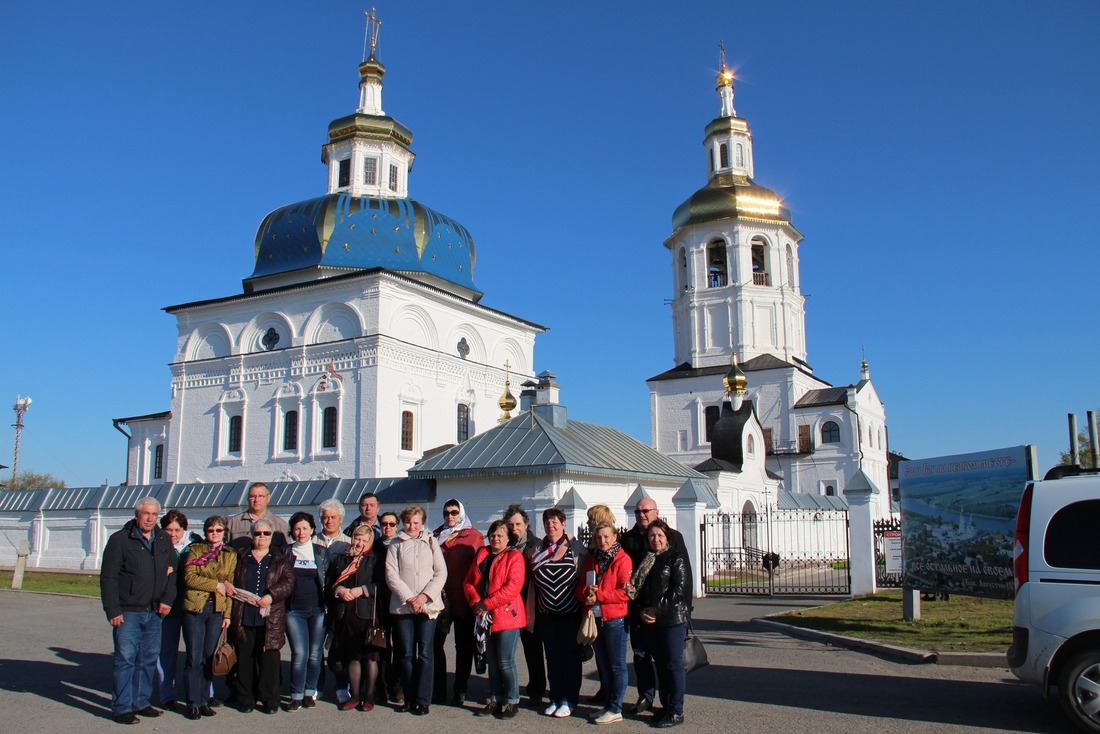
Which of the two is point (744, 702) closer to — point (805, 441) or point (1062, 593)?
point (1062, 593)

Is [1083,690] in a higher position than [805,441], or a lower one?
lower


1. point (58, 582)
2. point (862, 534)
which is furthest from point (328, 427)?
point (862, 534)

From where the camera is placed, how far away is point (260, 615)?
6.63 m

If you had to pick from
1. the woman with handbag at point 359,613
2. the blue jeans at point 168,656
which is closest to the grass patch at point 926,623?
the woman with handbag at point 359,613

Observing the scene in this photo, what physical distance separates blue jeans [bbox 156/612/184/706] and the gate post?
1132cm

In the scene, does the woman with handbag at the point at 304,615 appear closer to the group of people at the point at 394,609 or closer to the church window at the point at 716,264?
the group of people at the point at 394,609

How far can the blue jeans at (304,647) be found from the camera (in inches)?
267

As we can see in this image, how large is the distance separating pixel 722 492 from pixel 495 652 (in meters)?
18.7

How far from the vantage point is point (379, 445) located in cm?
2820

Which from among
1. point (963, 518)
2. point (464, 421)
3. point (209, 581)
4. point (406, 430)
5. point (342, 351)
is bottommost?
point (209, 581)

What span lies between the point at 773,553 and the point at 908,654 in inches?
422

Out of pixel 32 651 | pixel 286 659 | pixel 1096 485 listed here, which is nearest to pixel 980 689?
pixel 1096 485

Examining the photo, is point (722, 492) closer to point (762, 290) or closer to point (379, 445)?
point (379, 445)

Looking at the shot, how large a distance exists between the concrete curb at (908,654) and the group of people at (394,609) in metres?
3.35
